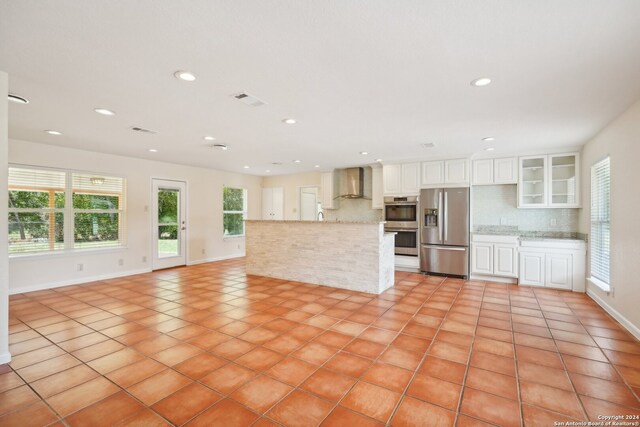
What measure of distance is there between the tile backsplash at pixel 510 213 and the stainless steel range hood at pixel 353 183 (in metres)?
2.43

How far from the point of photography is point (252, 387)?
204 centimetres

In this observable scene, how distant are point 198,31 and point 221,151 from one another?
3718 millimetres

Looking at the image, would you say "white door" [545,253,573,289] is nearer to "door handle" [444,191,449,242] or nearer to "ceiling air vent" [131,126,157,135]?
"door handle" [444,191,449,242]

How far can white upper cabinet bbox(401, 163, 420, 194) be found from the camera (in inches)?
235

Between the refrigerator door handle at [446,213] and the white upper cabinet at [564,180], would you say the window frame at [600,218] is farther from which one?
the refrigerator door handle at [446,213]

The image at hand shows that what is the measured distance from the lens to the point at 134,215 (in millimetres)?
5910

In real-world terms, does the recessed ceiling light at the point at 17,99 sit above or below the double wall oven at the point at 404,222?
above

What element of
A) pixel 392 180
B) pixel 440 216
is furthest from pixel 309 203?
pixel 440 216

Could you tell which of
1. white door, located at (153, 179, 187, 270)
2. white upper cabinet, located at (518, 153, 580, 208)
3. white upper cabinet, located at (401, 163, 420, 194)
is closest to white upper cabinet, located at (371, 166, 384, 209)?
white upper cabinet, located at (401, 163, 420, 194)

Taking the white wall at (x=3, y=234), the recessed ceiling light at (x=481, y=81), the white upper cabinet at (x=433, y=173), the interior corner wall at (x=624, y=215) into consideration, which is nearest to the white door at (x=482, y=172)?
the white upper cabinet at (x=433, y=173)

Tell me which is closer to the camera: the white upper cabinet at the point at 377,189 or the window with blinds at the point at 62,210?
the window with blinds at the point at 62,210

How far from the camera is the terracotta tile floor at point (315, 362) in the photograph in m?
1.80

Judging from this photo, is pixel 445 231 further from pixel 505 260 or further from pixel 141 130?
pixel 141 130

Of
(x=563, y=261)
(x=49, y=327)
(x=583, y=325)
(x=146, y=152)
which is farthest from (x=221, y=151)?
(x=563, y=261)
